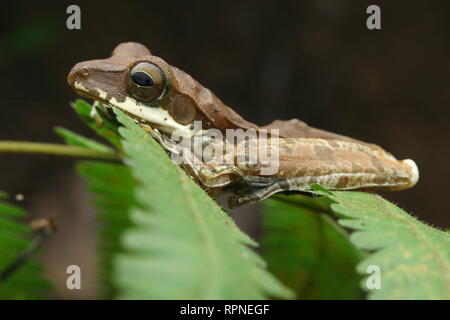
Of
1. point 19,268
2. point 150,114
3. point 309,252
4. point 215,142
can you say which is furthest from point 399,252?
point 19,268

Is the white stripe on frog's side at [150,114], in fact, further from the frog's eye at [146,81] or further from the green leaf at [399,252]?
the green leaf at [399,252]

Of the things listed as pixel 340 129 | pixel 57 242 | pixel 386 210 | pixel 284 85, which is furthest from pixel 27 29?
pixel 386 210

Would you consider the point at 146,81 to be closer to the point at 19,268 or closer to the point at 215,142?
the point at 215,142

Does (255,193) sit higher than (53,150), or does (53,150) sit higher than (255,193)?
(53,150)

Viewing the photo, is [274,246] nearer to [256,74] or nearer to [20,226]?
[20,226]

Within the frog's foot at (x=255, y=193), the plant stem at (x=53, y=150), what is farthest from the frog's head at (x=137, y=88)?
the frog's foot at (x=255, y=193)
